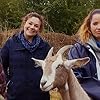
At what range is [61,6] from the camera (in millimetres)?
21938

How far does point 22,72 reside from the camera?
21.3 ft

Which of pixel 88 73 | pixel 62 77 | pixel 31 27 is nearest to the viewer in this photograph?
pixel 62 77

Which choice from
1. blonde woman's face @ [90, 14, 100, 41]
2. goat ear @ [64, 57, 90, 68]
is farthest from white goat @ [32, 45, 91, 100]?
blonde woman's face @ [90, 14, 100, 41]

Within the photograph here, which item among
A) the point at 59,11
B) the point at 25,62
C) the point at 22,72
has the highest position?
the point at 59,11

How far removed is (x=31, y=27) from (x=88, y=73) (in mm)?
1184

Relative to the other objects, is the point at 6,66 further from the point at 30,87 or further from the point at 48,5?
the point at 48,5

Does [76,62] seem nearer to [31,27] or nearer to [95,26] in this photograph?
[95,26]

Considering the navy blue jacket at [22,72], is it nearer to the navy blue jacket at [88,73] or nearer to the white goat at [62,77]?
the white goat at [62,77]

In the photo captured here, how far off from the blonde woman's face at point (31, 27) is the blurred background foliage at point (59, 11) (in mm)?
14542

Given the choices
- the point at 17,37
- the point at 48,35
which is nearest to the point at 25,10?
the point at 48,35

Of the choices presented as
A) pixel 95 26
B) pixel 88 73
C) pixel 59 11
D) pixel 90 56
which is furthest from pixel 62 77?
pixel 59 11

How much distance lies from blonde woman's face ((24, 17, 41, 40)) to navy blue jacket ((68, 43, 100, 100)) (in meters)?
0.84

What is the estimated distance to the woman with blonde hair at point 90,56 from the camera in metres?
5.80

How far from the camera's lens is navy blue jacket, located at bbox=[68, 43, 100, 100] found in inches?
228
